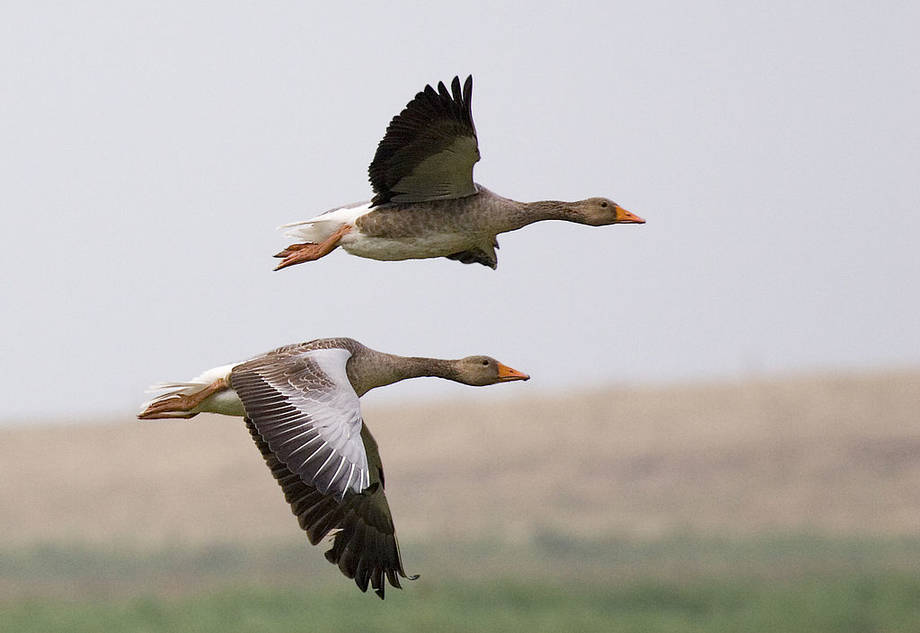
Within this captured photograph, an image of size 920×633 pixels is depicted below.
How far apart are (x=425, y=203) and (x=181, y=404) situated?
1808mm

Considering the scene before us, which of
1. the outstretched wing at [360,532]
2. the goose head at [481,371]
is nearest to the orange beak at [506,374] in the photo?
the goose head at [481,371]

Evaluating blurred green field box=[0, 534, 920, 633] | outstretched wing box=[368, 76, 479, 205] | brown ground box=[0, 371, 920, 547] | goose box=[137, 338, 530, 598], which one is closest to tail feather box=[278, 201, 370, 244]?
outstretched wing box=[368, 76, 479, 205]

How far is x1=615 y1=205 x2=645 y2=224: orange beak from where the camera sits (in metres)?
10.1

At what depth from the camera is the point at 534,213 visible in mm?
9875

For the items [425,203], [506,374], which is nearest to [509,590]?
[506,374]

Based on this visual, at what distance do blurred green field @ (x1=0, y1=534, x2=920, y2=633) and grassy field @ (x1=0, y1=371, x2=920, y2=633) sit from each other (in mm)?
77

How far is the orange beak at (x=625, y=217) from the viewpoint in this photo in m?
10.1

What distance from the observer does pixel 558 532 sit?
3859 centimetres

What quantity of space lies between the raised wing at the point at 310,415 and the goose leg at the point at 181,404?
1.14 feet

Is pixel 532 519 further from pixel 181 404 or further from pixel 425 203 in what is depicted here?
Answer: pixel 181 404

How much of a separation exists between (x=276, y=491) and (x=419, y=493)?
4055 mm

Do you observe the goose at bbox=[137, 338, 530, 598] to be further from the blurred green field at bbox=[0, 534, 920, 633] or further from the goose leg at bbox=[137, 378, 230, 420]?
the blurred green field at bbox=[0, 534, 920, 633]

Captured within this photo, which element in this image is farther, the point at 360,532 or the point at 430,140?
the point at 430,140

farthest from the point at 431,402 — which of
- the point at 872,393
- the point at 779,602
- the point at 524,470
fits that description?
the point at 779,602
